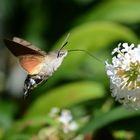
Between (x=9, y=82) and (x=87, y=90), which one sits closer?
(x=87, y=90)

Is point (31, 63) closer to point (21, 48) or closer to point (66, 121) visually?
point (21, 48)

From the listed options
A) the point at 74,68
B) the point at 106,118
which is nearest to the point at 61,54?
the point at 106,118

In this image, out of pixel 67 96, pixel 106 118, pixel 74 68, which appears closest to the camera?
pixel 106 118

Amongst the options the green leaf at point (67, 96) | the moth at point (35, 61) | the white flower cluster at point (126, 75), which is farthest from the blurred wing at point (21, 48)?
the green leaf at point (67, 96)

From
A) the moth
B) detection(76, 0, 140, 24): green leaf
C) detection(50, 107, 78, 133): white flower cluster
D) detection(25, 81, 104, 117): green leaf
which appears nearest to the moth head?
the moth

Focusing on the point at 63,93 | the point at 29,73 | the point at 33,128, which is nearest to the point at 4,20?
the point at 63,93

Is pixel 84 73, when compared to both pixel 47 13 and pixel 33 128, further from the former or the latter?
pixel 47 13

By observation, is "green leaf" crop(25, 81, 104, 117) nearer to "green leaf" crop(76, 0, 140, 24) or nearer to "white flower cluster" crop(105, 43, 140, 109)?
"green leaf" crop(76, 0, 140, 24)
